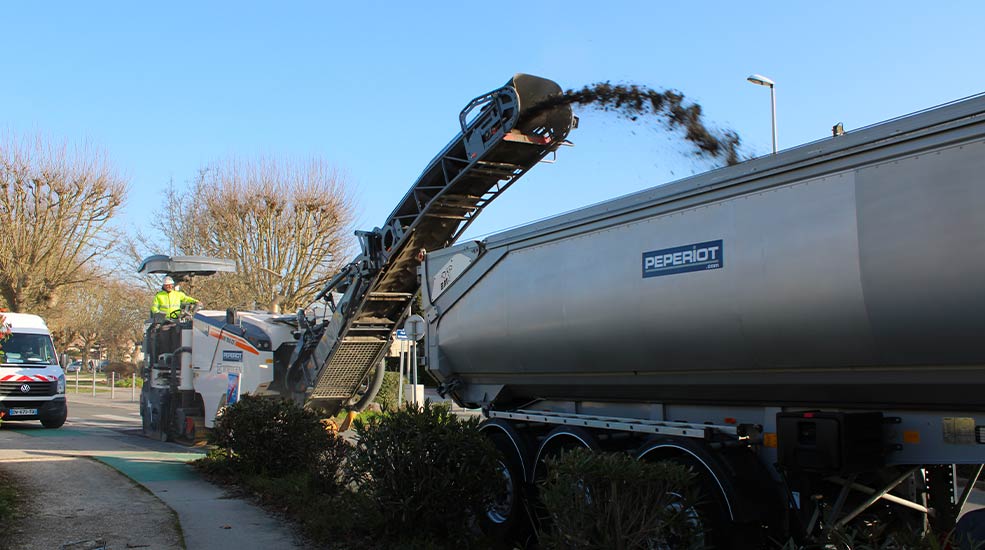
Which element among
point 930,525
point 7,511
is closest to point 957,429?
point 930,525

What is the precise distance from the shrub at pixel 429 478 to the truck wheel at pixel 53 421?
44.1 ft

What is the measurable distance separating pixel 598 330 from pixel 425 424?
1.61 meters

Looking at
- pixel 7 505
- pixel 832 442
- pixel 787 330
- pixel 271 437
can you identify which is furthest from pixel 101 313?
pixel 832 442

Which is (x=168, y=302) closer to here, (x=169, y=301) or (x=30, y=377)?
(x=169, y=301)

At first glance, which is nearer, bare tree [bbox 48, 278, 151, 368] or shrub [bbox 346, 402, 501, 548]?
shrub [bbox 346, 402, 501, 548]

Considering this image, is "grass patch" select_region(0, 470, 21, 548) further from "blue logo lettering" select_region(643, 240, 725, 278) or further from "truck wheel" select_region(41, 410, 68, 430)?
"truck wheel" select_region(41, 410, 68, 430)

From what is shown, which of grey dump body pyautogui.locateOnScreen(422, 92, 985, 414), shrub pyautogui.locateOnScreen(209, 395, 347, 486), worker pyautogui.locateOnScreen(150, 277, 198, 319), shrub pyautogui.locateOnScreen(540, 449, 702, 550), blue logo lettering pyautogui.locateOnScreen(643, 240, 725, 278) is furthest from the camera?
worker pyautogui.locateOnScreen(150, 277, 198, 319)

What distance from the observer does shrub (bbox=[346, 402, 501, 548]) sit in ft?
21.2

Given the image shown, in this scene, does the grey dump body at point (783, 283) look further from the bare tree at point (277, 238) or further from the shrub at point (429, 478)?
the bare tree at point (277, 238)

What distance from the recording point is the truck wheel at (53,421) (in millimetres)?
17266

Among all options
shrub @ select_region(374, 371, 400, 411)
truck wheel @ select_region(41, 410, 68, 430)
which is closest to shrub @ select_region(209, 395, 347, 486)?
truck wheel @ select_region(41, 410, 68, 430)

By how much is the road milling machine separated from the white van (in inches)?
88.7

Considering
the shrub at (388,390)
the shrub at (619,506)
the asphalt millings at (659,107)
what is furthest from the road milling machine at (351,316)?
the shrub at (388,390)

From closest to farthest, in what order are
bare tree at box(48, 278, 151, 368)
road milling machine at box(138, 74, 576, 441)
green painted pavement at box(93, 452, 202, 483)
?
road milling machine at box(138, 74, 576, 441), green painted pavement at box(93, 452, 202, 483), bare tree at box(48, 278, 151, 368)
